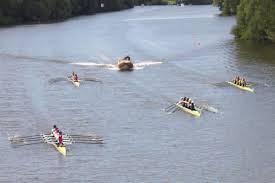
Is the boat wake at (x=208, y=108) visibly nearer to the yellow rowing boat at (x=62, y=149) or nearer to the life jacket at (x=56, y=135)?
the life jacket at (x=56, y=135)

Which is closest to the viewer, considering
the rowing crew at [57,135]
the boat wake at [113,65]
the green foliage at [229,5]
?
the rowing crew at [57,135]

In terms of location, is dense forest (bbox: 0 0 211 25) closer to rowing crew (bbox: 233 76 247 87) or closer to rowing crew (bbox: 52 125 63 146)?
rowing crew (bbox: 233 76 247 87)

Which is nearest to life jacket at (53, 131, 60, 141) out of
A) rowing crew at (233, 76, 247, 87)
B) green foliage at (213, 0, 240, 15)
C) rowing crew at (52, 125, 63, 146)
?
rowing crew at (52, 125, 63, 146)

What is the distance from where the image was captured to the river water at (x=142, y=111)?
33.1 metres

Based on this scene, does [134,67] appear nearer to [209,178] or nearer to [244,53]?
[244,53]

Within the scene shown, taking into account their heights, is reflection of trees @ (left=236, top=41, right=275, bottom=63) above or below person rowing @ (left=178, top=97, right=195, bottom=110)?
below

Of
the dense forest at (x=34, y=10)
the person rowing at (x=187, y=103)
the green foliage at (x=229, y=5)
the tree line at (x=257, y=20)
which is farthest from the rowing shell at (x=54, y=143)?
the dense forest at (x=34, y=10)

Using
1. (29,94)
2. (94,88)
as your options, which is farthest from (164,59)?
(29,94)

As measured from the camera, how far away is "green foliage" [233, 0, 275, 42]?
254 ft

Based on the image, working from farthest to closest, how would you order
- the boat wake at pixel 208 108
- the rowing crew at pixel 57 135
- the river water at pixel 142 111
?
the boat wake at pixel 208 108, the rowing crew at pixel 57 135, the river water at pixel 142 111

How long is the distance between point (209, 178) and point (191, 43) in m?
51.9

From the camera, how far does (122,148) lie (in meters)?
36.3

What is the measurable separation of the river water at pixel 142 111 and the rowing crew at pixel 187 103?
697 millimetres

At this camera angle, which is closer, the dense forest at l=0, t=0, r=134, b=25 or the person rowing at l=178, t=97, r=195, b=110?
the person rowing at l=178, t=97, r=195, b=110
